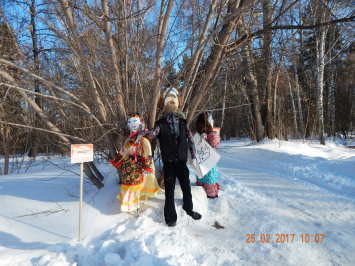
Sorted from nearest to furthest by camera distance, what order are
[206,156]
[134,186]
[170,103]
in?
[134,186], [170,103], [206,156]

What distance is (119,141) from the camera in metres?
3.23

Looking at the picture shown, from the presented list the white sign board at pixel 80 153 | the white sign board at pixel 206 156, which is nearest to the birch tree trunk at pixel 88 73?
the white sign board at pixel 80 153

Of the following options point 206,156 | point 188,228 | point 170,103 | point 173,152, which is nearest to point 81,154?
point 173,152

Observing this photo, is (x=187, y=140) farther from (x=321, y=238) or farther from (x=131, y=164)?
(x=321, y=238)

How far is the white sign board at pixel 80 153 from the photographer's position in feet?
6.89

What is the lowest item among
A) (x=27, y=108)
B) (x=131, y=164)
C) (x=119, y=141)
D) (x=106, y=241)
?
(x=106, y=241)

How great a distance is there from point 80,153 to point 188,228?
158 cm

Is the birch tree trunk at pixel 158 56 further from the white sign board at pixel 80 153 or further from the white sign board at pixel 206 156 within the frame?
the white sign board at pixel 80 153

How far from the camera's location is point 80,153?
2176mm

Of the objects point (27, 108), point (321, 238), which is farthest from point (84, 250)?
point (27, 108)

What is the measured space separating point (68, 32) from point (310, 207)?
15.4 feet

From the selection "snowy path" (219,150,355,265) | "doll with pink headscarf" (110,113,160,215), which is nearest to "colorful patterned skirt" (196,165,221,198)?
"snowy path" (219,150,355,265)

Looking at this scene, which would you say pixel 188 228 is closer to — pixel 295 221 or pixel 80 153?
pixel 295 221

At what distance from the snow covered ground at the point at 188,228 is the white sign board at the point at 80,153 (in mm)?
770
